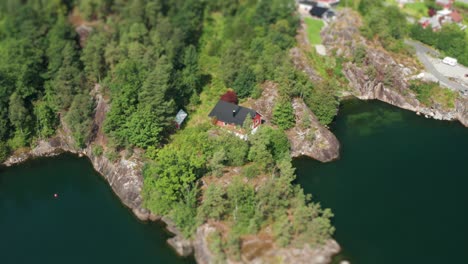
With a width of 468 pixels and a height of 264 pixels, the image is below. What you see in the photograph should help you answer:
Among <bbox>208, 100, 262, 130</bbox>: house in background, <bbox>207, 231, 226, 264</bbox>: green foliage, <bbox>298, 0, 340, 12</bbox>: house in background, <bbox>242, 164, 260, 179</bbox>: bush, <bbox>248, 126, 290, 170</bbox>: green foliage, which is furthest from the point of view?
<bbox>298, 0, 340, 12</bbox>: house in background

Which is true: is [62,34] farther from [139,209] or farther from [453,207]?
[453,207]

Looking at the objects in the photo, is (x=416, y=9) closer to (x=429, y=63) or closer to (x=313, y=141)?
(x=429, y=63)

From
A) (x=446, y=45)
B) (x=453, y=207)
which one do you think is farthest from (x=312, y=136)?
(x=446, y=45)

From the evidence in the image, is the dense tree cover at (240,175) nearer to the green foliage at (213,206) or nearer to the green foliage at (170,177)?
the green foliage at (170,177)

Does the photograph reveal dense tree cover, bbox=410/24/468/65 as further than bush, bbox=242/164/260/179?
Yes

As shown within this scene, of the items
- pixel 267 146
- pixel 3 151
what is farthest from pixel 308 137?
pixel 3 151

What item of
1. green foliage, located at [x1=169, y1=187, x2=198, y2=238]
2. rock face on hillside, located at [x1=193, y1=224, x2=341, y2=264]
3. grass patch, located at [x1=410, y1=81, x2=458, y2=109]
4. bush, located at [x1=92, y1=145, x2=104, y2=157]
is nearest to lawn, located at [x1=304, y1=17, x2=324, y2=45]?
grass patch, located at [x1=410, y1=81, x2=458, y2=109]

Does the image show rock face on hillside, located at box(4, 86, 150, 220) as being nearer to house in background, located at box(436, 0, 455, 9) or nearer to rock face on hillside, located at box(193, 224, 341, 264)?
rock face on hillside, located at box(193, 224, 341, 264)
